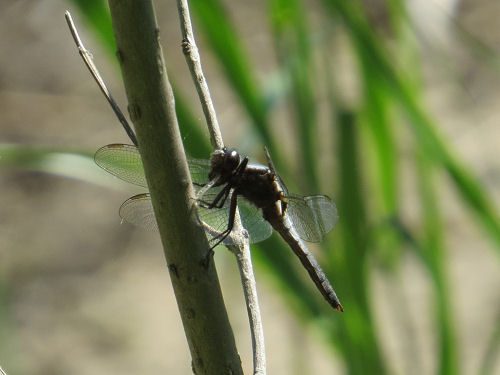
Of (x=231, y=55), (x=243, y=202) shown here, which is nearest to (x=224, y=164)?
(x=243, y=202)

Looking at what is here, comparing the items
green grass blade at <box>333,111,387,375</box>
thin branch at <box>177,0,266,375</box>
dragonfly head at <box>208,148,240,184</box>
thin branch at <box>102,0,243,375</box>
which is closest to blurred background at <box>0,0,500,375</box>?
green grass blade at <box>333,111,387,375</box>

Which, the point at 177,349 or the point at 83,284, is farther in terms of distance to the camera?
the point at 83,284

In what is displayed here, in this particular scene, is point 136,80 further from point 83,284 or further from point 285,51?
point 83,284

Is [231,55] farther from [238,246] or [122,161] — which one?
[238,246]

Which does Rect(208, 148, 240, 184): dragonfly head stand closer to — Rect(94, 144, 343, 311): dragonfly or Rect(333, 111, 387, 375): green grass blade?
Rect(94, 144, 343, 311): dragonfly

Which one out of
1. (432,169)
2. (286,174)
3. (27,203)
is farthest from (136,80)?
(27,203)

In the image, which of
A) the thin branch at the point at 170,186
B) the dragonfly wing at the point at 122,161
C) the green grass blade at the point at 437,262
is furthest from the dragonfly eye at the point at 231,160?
the green grass blade at the point at 437,262

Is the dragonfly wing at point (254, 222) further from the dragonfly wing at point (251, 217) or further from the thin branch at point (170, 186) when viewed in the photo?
the thin branch at point (170, 186)
